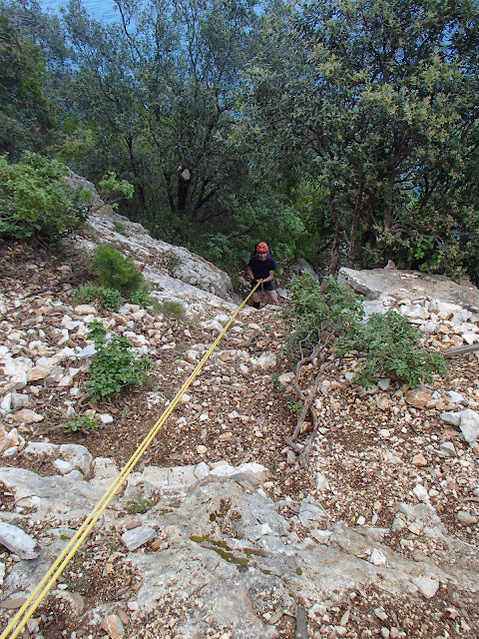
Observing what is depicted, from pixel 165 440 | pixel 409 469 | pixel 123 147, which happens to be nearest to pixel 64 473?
pixel 165 440

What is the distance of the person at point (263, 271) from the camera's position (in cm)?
776

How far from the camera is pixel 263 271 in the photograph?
7.89 metres

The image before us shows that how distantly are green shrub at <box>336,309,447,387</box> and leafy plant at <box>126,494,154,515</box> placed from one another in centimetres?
217

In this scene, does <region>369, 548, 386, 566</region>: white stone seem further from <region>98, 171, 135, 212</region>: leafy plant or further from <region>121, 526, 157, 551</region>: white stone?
<region>98, 171, 135, 212</region>: leafy plant

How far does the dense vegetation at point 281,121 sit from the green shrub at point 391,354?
3007 mm

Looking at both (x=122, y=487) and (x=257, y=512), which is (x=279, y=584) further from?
(x=122, y=487)

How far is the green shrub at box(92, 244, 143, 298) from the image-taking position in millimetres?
5748

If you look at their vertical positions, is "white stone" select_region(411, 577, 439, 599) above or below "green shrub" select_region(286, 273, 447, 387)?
below

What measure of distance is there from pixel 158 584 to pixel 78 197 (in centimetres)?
588

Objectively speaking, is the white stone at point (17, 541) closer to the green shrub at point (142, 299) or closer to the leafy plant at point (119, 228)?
the green shrub at point (142, 299)

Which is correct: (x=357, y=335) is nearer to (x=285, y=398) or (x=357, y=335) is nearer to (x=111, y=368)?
(x=285, y=398)

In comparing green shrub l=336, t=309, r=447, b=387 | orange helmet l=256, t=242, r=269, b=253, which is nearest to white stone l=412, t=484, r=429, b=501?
green shrub l=336, t=309, r=447, b=387

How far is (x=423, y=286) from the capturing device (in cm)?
643

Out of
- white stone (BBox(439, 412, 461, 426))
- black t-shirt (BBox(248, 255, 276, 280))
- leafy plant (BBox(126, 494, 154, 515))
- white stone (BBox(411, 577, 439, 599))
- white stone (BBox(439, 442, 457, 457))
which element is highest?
black t-shirt (BBox(248, 255, 276, 280))
